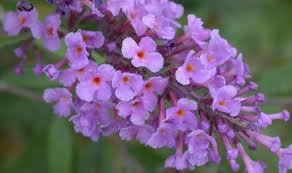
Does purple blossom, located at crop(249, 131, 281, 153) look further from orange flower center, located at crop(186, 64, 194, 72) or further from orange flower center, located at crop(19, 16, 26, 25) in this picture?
orange flower center, located at crop(19, 16, 26, 25)

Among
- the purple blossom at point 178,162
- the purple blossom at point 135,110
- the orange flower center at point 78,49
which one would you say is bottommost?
the purple blossom at point 178,162

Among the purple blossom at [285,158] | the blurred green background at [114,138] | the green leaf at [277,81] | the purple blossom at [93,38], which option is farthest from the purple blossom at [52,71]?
the green leaf at [277,81]

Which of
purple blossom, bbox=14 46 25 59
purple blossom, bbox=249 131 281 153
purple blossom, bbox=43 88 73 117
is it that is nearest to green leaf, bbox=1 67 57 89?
purple blossom, bbox=14 46 25 59

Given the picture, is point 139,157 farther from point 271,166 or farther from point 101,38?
point 101,38

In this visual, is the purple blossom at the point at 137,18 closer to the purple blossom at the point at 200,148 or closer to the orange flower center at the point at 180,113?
the orange flower center at the point at 180,113

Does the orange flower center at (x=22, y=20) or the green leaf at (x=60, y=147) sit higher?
the orange flower center at (x=22, y=20)

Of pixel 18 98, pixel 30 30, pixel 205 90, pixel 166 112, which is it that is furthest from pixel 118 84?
pixel 18 98
